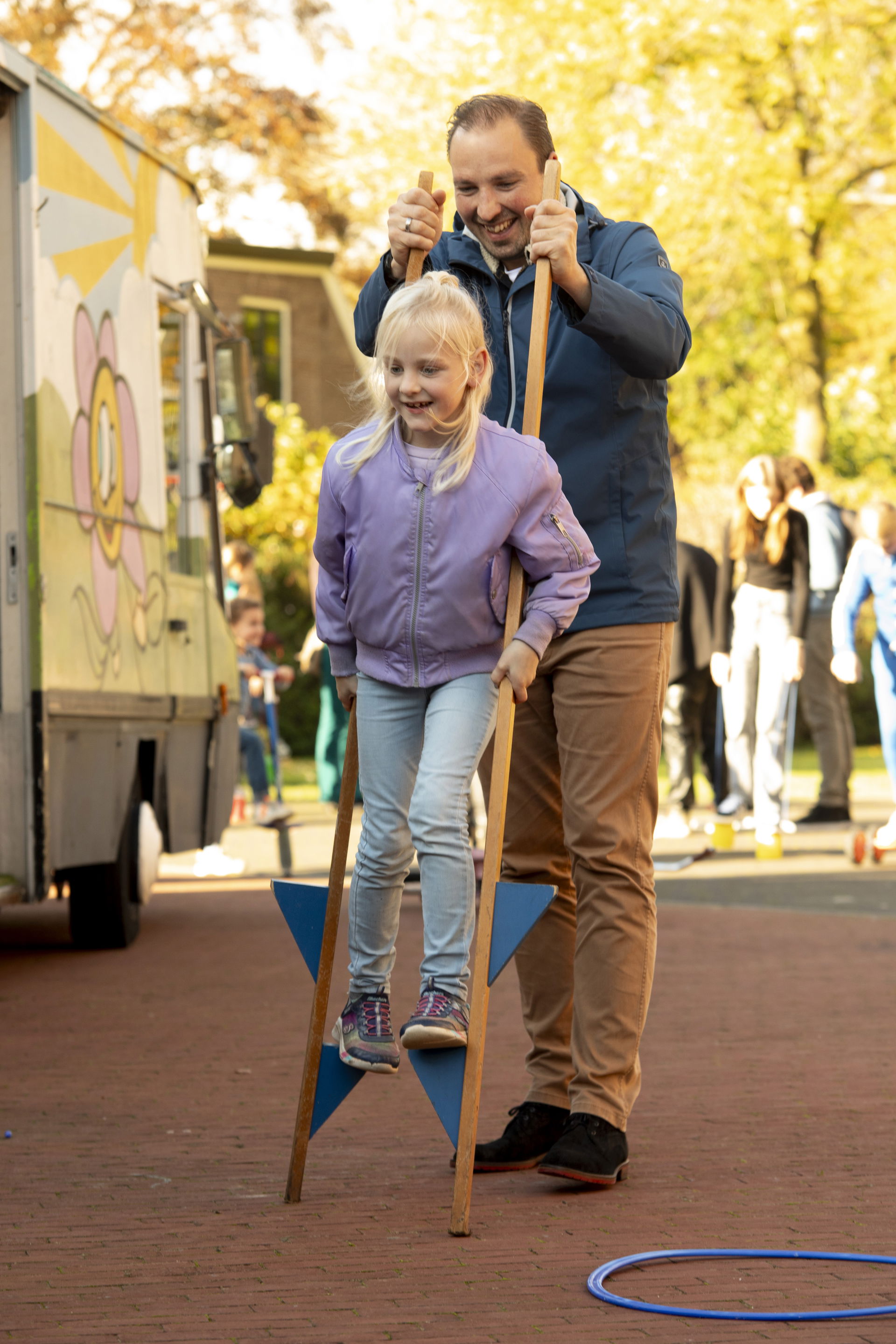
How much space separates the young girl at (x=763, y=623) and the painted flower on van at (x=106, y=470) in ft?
16.1

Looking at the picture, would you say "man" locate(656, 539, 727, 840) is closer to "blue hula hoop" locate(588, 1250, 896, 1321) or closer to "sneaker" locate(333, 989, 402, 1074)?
"sneaker" locate(333, 989, 402, 1074)

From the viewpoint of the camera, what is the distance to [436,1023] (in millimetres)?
3830

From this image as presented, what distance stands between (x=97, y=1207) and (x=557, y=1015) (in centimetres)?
114

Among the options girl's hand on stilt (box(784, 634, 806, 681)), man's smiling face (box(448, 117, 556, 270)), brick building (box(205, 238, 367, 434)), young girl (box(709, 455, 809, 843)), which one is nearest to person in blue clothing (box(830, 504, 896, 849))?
girl's hand on stilt (box(784, 634, 806, 681))

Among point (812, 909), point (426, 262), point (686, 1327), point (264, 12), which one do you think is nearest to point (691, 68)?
point (264, 12)

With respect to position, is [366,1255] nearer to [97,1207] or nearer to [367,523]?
[97,1207]

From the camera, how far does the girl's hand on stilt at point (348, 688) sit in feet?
13.9

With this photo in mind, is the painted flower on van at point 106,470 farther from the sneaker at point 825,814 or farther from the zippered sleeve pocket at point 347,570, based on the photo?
the sneaker at point 825,814

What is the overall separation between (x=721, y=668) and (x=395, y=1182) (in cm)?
804

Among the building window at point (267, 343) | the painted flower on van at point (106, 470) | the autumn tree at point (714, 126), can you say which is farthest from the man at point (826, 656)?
the building window at point (267, 343)

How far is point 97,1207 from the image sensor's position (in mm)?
4105

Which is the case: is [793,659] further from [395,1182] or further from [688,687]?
[395,1182]

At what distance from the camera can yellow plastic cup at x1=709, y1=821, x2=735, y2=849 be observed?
12117 mm

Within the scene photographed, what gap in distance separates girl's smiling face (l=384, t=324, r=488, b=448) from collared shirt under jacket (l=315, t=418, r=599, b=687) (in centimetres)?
8
